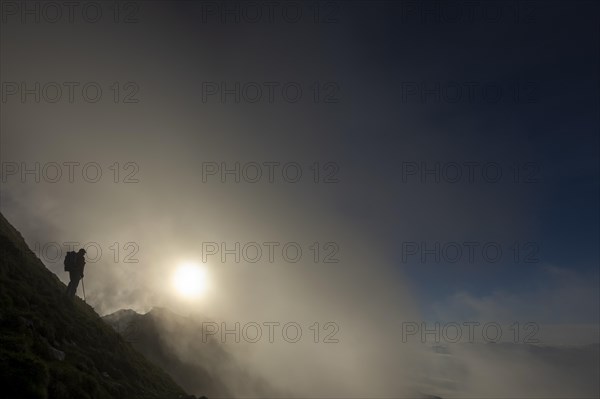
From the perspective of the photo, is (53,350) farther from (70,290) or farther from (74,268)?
(74,268)

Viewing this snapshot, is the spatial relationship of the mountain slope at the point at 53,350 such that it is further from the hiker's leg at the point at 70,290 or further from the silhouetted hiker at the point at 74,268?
the silhouetted hiker at the point at 74,268

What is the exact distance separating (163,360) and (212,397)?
30332 millimetres

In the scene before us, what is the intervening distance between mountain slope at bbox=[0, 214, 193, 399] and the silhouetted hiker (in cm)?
385

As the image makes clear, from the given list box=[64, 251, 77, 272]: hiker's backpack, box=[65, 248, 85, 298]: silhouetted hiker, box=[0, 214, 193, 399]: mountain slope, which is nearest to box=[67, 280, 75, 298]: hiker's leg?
box=[65, 248, 85, 298]: silhouetted hiker

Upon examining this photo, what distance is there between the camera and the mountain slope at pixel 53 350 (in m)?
17.8

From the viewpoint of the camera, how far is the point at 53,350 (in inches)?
873

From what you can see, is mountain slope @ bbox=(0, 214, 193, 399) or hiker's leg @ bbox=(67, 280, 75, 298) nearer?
mountain slope @ bbox=(0, 214, 193, 399)

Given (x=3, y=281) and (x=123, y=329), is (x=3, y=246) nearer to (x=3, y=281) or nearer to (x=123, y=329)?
(x=3, y=281)

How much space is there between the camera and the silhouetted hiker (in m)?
38.6

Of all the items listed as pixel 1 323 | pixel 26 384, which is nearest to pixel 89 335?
pixel 1 323

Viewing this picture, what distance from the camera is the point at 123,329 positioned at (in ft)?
613

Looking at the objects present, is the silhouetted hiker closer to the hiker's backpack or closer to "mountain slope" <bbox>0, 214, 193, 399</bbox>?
the hiker's backpack

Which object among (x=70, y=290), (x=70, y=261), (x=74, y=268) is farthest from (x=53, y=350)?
(x=70, y=261)

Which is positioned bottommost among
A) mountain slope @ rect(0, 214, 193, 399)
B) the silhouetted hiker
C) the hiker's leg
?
mountain slope @ rect(0, 214, 193, 399)
